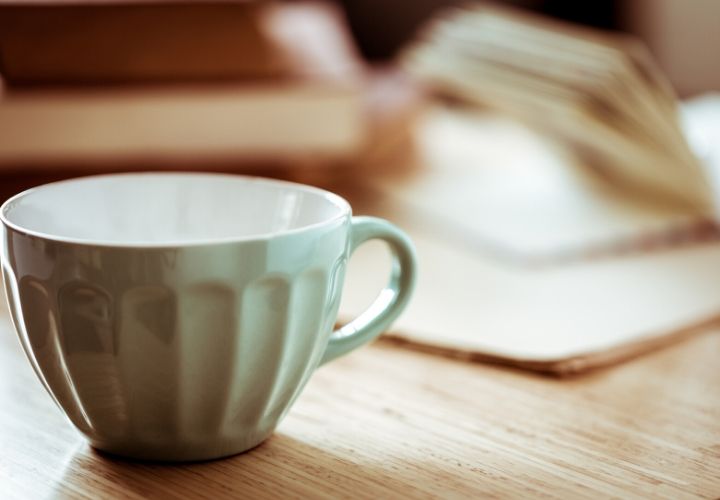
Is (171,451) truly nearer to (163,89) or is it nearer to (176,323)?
(176,323)

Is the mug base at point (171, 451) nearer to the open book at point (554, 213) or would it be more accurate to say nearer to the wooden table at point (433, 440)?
the wooden table at point (433, 440)

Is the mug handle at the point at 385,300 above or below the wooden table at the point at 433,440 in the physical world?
above

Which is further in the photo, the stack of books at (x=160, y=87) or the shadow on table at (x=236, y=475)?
the stack of books at (x=160, y=87)

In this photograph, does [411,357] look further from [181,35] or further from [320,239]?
[181,35]

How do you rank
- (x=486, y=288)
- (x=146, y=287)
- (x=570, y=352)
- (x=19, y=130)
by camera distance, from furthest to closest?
(x=19, y=130) → (x=486, y=288) → (x=570, y=352) → (x=146, y=287)

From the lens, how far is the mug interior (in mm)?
375

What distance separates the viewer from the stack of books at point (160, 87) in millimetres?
720

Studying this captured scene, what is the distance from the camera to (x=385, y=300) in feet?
1.24

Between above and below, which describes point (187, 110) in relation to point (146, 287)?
below

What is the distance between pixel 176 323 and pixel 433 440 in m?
0.12

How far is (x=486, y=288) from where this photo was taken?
58 centimetres

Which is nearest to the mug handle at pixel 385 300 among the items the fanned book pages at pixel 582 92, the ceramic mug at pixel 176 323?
the ceramic mug at pixel 176 323

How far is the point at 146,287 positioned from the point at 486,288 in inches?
12.6

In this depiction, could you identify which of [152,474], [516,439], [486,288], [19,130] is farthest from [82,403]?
[19,130]
